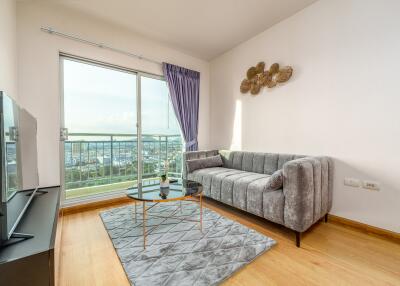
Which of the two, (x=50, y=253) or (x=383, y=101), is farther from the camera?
(x=383, y=101)

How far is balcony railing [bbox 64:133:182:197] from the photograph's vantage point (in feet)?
9.52

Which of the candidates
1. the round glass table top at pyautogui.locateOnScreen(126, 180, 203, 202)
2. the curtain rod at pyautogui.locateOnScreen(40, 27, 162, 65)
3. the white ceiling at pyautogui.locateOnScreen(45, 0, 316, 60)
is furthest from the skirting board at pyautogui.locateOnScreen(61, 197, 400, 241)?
the white ceiling at pyautogui.locateOnScreen(45, 0, 316, 60)

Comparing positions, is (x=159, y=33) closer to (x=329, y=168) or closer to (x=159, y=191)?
(x=159, y=191)

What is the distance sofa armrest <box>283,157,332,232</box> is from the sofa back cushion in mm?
642

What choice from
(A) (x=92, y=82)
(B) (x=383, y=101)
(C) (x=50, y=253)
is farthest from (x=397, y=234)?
(A) (x=92, y=82)

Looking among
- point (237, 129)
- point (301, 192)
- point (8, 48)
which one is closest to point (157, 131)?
point (237, 129)

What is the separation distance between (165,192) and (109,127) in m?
1.71

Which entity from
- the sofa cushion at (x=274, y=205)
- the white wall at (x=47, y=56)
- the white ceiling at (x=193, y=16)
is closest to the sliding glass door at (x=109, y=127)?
the white wall at (x=47, y=56)

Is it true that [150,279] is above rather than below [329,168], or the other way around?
below

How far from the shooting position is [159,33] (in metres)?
2.91

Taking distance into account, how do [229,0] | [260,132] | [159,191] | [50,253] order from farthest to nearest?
[260,132] < [229,0] < [159,191] < [50,253]

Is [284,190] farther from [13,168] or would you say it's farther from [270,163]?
[13,168]

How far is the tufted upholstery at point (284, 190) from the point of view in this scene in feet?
5.34

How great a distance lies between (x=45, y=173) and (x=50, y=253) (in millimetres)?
1933
